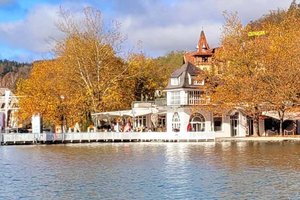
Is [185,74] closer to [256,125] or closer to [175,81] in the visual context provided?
[175,81]

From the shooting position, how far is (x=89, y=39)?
239 ft

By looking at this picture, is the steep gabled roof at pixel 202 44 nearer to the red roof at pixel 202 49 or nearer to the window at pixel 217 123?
the red roof at pixel 202 49

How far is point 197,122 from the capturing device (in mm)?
71875

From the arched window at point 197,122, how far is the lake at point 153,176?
90.8 ft

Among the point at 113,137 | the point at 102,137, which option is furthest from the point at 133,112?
the point at 102,137

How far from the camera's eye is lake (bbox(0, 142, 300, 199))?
24.1 m

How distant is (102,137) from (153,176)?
33528 millimetres

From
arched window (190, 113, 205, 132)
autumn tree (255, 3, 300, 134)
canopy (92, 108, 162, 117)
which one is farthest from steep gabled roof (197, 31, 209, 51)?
autumn tree (255, 3, 300, 134)

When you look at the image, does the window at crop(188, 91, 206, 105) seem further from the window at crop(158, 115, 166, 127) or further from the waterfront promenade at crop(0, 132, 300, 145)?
the waterfront promenade at crop(0, 132, 300, 145)

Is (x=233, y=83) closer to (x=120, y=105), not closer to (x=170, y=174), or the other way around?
(x=120, y=105)

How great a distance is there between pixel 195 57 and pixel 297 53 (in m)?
29.9

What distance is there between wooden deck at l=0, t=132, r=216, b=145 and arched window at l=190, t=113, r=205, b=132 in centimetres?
975

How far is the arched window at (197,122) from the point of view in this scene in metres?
71.6

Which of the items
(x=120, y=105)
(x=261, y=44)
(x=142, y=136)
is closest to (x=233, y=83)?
(x=261, y=44)
